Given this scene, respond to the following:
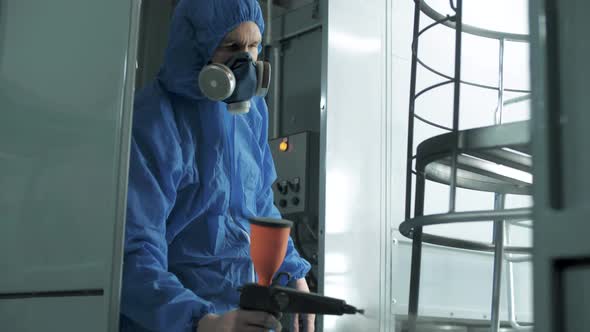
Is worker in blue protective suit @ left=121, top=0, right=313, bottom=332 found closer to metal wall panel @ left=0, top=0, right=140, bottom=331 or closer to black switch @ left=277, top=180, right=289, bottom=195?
metal wall panel @ left=0, top=0, right=140, bottom=331

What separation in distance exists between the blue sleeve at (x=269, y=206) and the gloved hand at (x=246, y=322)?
48cm

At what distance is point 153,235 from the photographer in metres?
1.42

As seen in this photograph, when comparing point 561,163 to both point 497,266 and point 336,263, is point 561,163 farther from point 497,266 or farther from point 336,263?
point 336,263

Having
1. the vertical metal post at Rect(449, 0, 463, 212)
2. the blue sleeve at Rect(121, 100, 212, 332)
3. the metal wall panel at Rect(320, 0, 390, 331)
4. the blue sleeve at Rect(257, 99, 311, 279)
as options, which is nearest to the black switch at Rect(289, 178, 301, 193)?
the metal wall panel at Rect(320, 0, 390, 331)

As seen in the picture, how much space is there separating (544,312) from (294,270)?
131 cm

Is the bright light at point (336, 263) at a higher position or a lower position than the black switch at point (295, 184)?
lower

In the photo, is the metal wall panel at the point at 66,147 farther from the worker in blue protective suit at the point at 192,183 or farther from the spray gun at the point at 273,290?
the spray gun at the point at 273,290

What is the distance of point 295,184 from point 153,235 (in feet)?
4.94

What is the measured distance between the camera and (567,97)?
543mm

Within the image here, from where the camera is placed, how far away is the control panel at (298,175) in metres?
2.84

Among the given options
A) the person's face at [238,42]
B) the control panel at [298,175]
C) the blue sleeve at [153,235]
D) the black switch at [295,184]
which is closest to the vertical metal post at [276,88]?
the control panel at [298,175]

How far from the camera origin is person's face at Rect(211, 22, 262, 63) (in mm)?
1658

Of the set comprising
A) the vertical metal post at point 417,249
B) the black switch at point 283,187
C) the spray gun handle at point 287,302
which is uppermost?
the black switch at point 283,187

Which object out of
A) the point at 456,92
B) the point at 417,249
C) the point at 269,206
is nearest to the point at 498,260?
the point at 417,249
